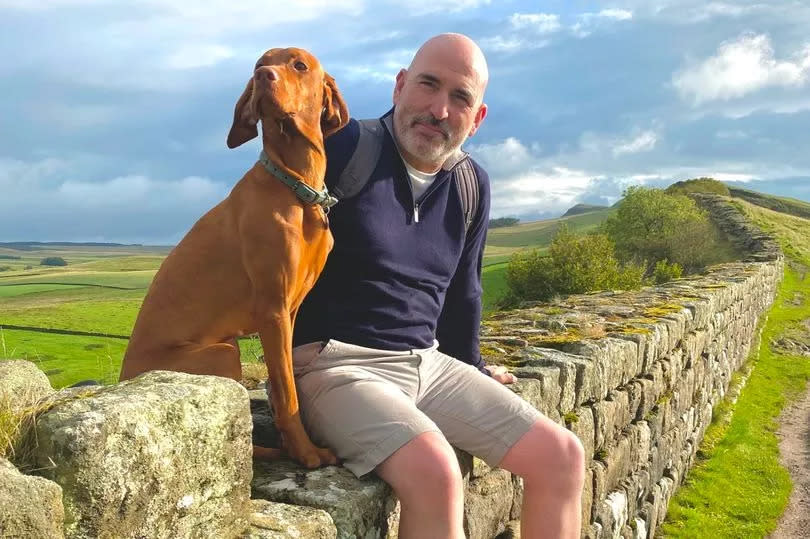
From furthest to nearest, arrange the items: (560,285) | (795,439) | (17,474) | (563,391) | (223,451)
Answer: (560,285) < (795,439) < (563,391) < (223,451) < (17,474)

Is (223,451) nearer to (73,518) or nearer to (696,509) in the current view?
(73,518)

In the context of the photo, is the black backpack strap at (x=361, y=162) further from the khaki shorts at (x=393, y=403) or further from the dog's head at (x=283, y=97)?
the khaki shorts at (x=393, y=403)

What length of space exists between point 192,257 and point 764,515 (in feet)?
22.8

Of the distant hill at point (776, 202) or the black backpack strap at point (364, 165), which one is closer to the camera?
the black backpack strap at point (364, 165)

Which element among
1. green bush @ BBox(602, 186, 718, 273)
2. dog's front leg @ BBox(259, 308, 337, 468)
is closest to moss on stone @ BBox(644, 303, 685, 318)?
dog's front leg @ BBox(259, 308, 337, 468)

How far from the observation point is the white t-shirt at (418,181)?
11.2 feet

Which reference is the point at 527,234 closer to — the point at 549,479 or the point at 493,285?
the point at 493,285

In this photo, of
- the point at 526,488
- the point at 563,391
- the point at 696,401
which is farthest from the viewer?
the point at 696,401

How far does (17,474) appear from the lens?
1.42m

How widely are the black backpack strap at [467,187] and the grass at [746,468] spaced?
462 centimetres

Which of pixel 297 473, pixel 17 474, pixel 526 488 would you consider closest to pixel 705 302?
pixel 526 488

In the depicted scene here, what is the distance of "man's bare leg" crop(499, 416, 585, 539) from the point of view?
9.87 ft

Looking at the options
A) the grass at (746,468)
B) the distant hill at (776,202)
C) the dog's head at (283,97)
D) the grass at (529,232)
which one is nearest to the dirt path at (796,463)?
the grass at (746,468)

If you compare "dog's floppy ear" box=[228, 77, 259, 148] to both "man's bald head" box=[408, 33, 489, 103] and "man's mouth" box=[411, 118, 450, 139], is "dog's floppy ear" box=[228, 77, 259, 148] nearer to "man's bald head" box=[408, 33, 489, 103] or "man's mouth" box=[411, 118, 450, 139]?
"man's mouth" box=[411, 118, 450, 139]
